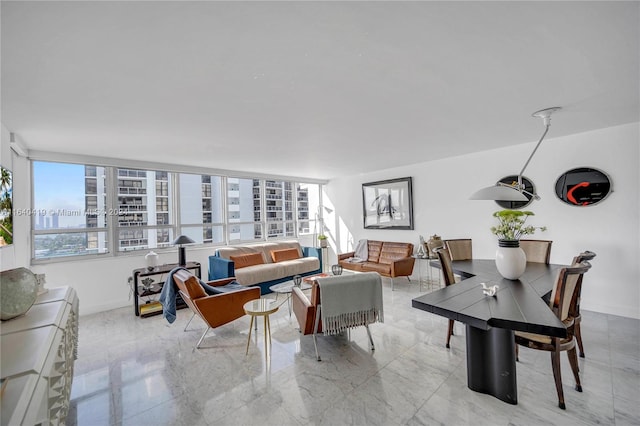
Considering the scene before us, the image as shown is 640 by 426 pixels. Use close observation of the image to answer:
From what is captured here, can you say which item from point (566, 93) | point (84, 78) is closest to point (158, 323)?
point (84, 78)

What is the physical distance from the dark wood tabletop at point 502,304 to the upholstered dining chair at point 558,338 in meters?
0.12

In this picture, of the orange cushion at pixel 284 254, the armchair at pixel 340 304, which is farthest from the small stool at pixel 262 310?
the orange cushion at pixel 284 254

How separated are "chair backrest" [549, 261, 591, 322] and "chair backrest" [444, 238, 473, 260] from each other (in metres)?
1.83

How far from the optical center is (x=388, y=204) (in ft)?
20.5

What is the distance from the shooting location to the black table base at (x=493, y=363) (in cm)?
200

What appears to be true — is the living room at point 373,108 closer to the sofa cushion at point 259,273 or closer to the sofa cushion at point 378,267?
the sofa cushion at point 378,267

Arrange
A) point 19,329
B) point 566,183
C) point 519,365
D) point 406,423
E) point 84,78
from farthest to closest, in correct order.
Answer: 1. point 566,183
2. point 519,365
3. point 84,78
4. point 406,423
5. point 19,329

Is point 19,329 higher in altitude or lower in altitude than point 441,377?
higher

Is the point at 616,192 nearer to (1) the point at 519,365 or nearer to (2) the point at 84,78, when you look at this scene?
(1) the point at 519,365

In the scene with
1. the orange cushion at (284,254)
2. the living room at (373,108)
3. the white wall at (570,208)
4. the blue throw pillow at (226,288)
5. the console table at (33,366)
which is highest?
the living room at (373,108)

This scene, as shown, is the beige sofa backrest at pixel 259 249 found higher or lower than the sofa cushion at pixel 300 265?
higher

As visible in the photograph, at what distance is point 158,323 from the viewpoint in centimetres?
377

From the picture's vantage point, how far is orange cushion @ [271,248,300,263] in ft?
19.4

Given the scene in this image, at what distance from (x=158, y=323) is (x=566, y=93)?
535cm
